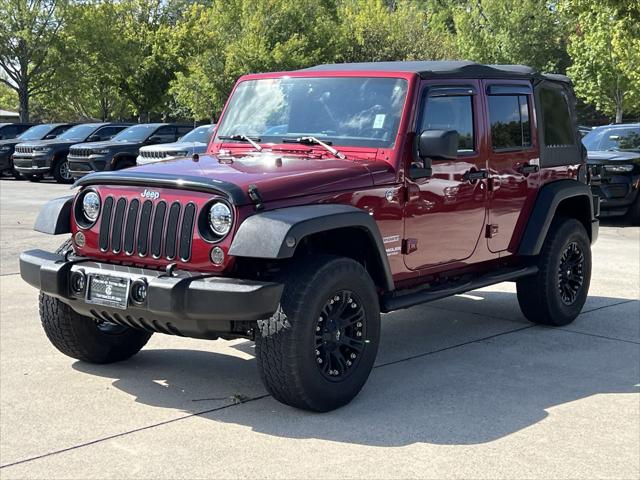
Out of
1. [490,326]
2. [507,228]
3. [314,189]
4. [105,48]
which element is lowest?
[490,326]

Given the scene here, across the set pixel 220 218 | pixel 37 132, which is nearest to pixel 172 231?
pixel 220 218

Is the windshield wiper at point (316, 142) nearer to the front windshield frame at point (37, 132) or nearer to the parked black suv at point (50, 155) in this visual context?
the parked black suv at point (50, 155)

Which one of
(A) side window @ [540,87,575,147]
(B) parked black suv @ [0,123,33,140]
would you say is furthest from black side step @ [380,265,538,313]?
(B) parked black suv @ [0,123,33,140]

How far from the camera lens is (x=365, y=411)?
5160 mm

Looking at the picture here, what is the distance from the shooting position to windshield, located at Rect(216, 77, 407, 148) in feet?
19.3

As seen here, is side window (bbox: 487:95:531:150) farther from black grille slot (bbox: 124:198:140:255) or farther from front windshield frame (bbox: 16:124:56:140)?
front windshield frame (bbox: 16:124:56:140)

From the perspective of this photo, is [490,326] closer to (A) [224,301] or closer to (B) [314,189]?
(B) [314,189]

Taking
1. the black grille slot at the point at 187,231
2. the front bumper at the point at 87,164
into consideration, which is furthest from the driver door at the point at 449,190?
the front bumper at the point at 87,164

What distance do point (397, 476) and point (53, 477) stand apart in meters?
1.58

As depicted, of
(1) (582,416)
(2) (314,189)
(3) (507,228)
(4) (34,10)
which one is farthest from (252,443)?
(4) (34,10)

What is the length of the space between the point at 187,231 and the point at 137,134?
1889cm

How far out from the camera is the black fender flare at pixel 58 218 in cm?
557

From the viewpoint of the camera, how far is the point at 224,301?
4625 millimetres

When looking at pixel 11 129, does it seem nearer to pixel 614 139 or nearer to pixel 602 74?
pixel 614 139
